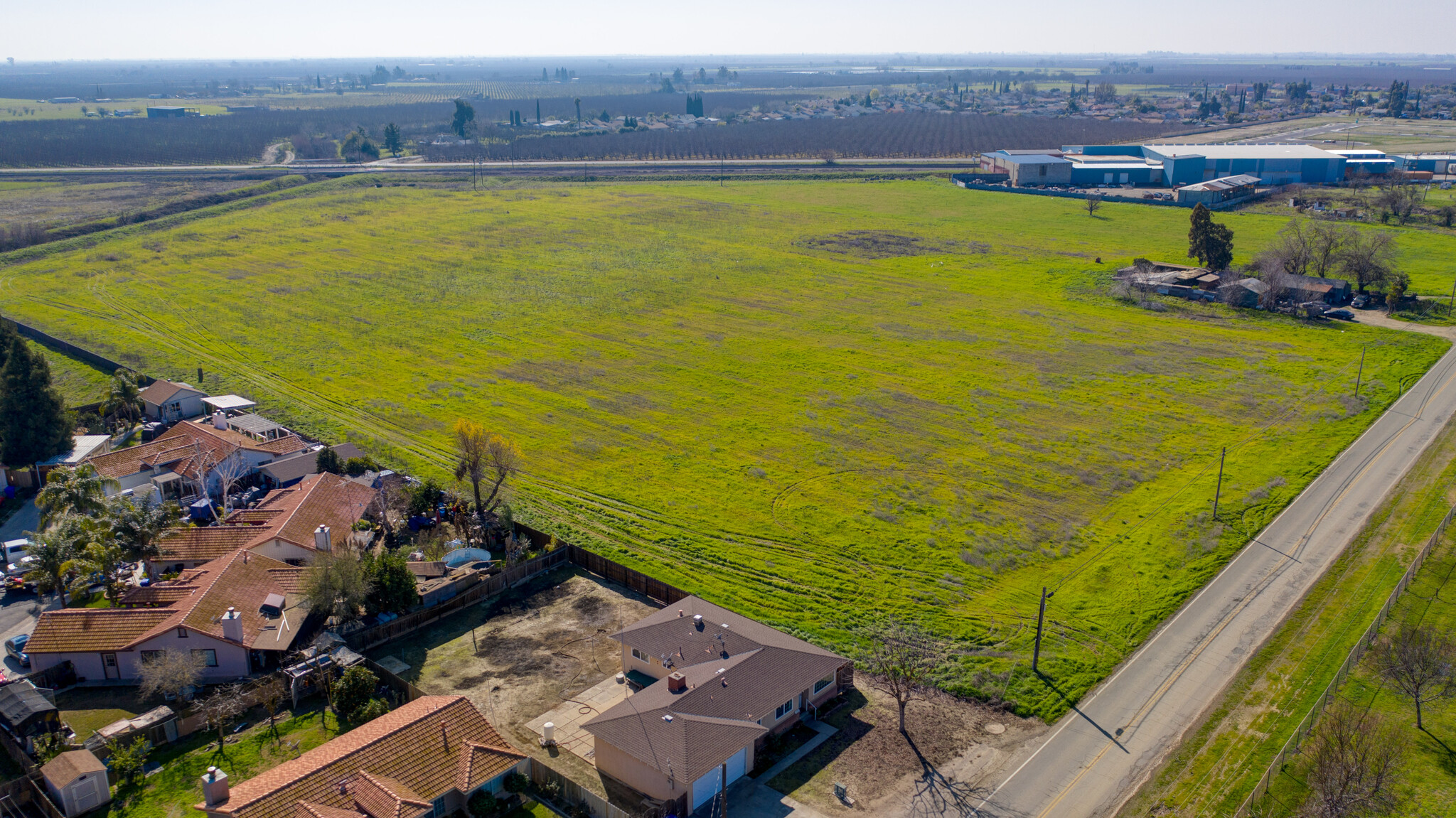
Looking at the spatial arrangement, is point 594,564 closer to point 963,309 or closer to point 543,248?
point 963,309

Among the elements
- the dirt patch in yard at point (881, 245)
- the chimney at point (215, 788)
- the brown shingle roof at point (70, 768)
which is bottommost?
the brown shingle roof at point (70, 768)

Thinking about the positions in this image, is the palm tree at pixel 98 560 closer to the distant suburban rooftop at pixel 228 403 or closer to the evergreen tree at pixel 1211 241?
the distant suburban rooftop at pixel 228 403

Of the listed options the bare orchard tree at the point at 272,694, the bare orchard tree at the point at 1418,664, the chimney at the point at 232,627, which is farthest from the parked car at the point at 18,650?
the bare orchard tree at the point at 1418,664

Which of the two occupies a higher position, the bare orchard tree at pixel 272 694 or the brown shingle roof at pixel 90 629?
the brown shingle roof at pixel 90 629

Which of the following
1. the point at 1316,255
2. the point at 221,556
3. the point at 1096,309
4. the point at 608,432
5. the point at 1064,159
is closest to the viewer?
the point at 221,556

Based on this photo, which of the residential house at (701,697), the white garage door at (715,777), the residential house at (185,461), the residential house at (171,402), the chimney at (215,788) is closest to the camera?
the chimney at (215,788)

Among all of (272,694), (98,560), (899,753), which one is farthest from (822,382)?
(98,560)

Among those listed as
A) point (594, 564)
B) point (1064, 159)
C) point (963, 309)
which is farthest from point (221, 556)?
point (1064, 159)
